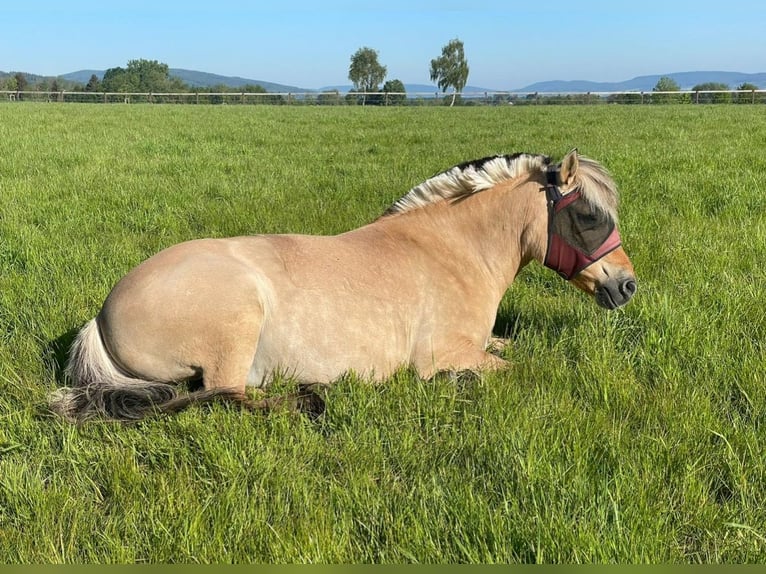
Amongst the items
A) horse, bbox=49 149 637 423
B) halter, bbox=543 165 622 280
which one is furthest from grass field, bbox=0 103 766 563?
halter, bbox=543 165 622 280

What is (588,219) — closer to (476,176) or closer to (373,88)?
(476,176)

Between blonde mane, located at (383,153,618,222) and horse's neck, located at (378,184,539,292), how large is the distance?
0.26 ft

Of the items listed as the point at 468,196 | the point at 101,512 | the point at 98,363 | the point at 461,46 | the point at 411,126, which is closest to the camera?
the point at 101,512

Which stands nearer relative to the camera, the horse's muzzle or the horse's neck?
the horse's muzzle

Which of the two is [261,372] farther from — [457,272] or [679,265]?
[679,265]

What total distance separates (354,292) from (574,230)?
4.96ft

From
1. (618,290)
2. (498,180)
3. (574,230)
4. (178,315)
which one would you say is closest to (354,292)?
(178,315)

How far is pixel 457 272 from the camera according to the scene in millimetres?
4215

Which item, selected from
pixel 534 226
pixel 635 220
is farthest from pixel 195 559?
→ pixel 635 220

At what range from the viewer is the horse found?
3.53m

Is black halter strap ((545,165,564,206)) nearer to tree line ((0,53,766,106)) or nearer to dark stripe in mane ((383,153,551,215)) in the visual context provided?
dark stripe in mane ((383,153,551,215))

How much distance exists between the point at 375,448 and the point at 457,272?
159 cm

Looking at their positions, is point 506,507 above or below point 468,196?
below

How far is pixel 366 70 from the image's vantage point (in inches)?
6009
